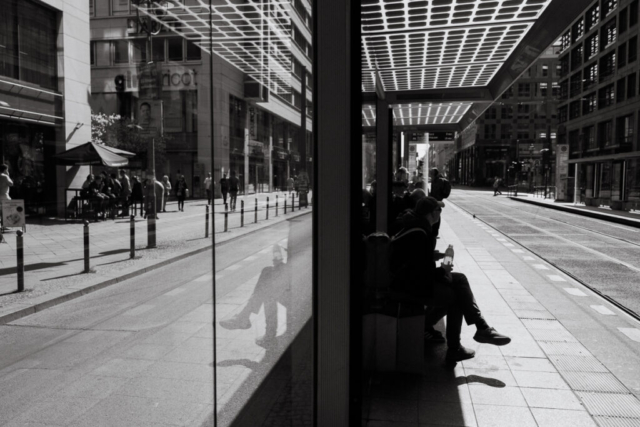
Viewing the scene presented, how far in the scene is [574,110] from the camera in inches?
2309

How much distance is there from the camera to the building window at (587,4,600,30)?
4904 cm

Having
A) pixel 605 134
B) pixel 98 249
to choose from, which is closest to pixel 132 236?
pixel 98 249

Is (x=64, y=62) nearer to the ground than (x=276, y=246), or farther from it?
farther from it

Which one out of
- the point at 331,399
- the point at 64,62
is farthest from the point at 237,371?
the point at 64,62

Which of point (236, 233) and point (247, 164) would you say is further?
point (236, 233)

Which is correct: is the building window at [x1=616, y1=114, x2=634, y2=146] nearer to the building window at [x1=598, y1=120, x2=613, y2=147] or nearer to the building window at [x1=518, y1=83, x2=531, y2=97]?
the building window at [x1=598, y1=120, x2=613, y2=147]

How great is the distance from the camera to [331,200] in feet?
10.3

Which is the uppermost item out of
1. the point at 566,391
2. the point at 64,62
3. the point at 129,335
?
the point at 64,62

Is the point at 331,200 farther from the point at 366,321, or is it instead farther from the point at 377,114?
the point at 377,114

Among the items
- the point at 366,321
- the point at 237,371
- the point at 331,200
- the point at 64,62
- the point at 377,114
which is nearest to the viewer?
the point at 64,62

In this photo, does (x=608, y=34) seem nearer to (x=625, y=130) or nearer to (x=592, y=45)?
(x=592, y=45)

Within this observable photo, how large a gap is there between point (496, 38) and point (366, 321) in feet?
13.8

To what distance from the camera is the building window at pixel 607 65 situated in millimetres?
46062

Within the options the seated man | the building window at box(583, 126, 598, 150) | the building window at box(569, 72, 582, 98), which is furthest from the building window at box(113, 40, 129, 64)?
the building window at box(569, 72, 582, 98)
